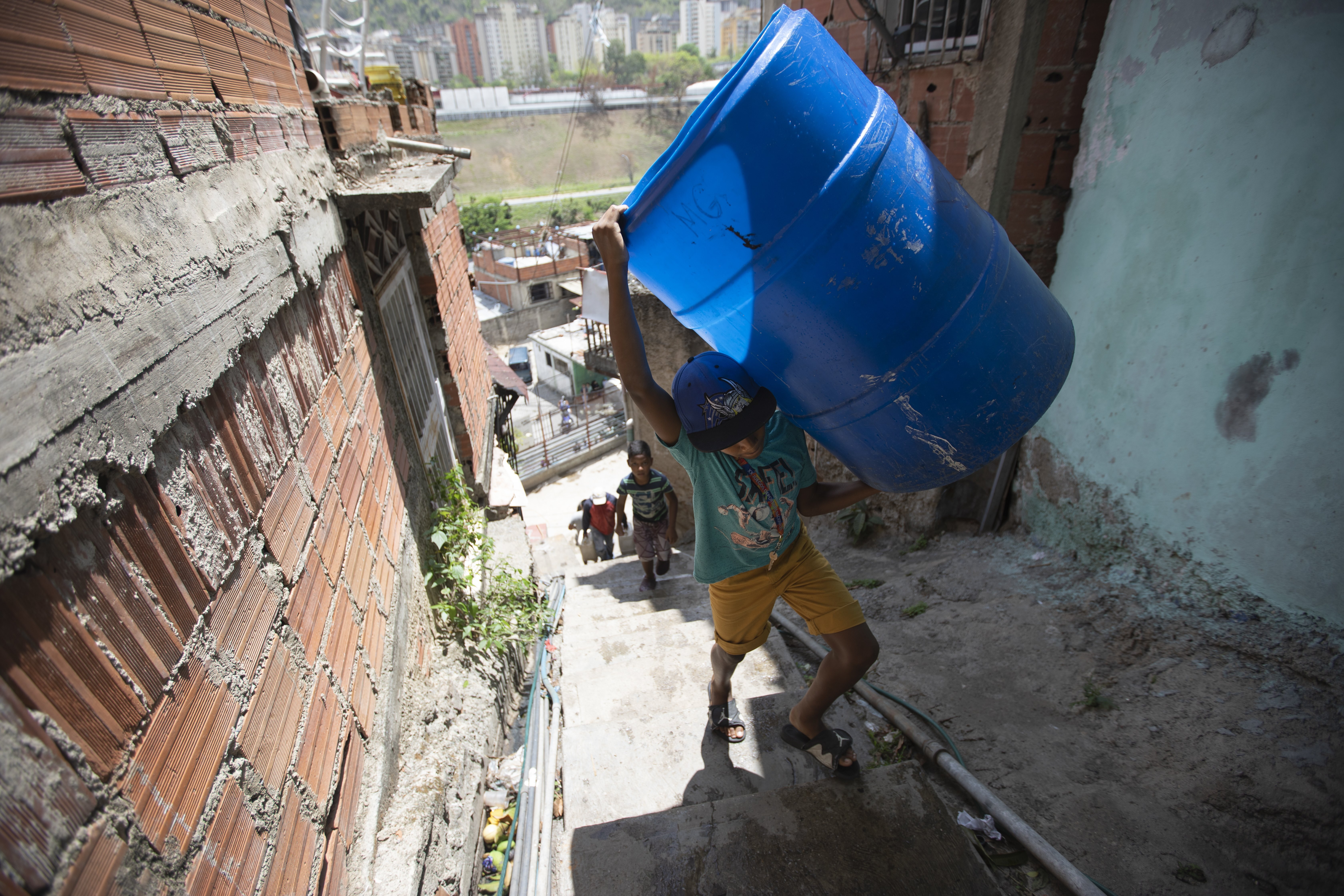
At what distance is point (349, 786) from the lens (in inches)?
71.6

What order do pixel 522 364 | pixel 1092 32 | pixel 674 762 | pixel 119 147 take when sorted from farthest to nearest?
pixel 522 364
pixel 1092 32
pixel 674 762
pixel 119 147

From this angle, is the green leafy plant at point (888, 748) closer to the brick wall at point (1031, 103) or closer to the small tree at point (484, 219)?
the brick wall at point (1031, 103)

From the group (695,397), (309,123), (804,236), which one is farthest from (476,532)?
(804,236)

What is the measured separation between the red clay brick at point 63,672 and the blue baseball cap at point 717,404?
132 cm

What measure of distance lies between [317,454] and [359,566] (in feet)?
1.53

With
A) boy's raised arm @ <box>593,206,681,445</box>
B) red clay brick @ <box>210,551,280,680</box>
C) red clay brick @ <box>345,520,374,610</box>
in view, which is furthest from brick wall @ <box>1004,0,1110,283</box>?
red clay brick @ <box>210,551,280,680</box>

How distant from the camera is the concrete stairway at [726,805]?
5.91ft

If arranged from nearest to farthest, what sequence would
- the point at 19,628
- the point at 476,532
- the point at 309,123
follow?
the point at 19,628, the point at 309,123, the point at 476,532

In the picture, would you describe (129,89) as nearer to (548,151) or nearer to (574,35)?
(548,151)

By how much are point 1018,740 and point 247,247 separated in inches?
124

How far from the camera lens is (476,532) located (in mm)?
3898

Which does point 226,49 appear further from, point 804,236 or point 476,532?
point 476,532

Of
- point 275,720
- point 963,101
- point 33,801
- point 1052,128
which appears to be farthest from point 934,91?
point 33,801

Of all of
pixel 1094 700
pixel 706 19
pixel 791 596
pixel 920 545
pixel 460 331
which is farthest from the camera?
pixel 706 19
